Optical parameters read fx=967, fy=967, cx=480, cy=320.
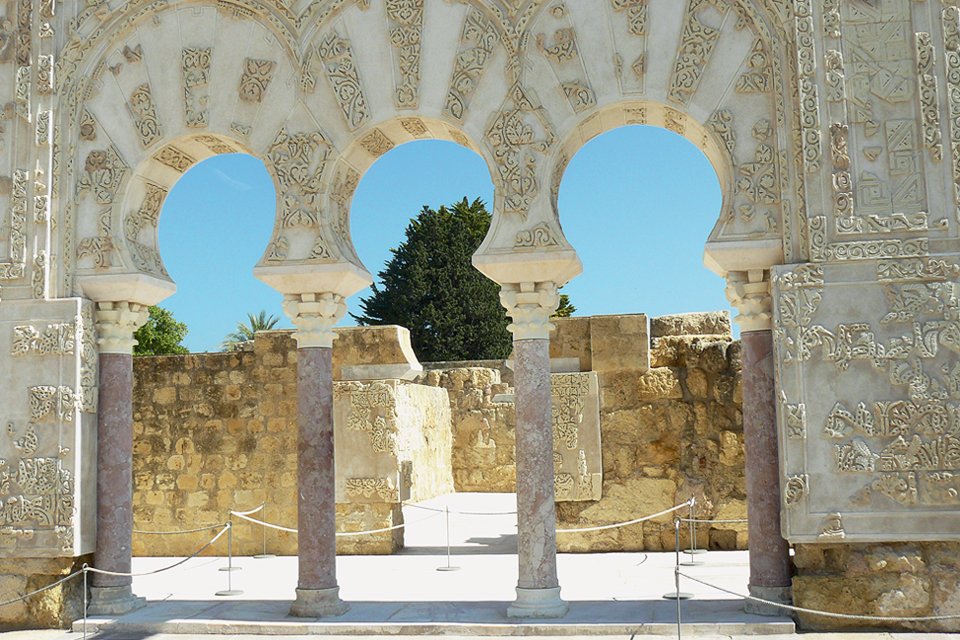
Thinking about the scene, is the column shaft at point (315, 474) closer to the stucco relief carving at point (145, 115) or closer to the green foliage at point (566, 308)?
the stucco relief carving at point (145, 115)

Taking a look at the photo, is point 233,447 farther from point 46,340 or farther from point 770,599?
point 770,599

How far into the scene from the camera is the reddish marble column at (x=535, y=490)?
6.81 meters

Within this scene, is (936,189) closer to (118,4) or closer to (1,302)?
(118,4)

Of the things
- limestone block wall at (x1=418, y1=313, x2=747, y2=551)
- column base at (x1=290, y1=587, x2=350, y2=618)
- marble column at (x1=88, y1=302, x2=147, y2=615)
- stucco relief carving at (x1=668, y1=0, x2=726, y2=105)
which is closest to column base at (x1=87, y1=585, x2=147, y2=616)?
marble column at (x1=88, y1=302, x2=147, y2=615)

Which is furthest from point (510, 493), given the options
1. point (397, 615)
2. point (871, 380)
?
point (871, 380)

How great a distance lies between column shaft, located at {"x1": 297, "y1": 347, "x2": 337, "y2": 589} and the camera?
719 cm

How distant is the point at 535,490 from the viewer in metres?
6.93

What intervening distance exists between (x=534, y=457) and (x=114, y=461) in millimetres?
3339

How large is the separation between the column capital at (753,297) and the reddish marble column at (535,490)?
1.42 meters

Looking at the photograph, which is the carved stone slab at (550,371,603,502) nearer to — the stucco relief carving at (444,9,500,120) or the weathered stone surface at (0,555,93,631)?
the stucco relief carving at (444,9,500,120)

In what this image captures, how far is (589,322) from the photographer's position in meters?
10.2

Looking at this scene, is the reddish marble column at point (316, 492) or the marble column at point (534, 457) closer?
the marble column at point (534, 457)

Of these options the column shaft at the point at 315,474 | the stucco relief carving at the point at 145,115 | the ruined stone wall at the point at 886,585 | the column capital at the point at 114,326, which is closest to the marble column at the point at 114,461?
the column capital at the point at 114,326

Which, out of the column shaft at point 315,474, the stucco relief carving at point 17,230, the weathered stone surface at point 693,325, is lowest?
the column shaft at point 315,474
